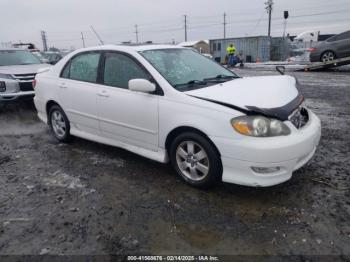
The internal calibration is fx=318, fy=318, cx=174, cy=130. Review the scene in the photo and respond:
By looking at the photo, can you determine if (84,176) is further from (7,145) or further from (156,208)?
(7,145)

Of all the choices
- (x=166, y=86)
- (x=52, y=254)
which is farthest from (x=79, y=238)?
(x=166, y=86)

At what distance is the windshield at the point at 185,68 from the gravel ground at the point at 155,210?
1.18 metres

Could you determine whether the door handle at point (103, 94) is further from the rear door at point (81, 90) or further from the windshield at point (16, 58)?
the windshield at point (16, 58)

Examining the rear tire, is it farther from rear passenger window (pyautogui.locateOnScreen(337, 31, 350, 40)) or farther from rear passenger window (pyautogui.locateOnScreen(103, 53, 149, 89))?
rear passenger window (pyautogui.locateOnScreen(103, 53, 149, 89))

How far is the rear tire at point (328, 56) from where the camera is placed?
15.4 metres

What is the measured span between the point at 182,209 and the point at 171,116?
1014mm

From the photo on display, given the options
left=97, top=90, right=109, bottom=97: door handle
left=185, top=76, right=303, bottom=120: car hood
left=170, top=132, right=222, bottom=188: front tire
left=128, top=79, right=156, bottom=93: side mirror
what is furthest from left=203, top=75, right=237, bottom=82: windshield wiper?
left=97, top=90, right=109, bottom=97: door handle

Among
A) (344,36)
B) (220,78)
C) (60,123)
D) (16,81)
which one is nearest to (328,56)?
(344,36)

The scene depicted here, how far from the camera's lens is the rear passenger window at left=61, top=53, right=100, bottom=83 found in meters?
4.55

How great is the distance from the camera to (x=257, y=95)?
337cm

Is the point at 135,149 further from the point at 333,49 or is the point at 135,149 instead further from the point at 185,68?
the point at 333,49

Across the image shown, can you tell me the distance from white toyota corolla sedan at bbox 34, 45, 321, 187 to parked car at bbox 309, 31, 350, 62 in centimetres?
1271

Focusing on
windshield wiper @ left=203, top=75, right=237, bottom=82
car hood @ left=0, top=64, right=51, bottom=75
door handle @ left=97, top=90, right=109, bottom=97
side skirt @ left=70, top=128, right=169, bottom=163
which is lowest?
side skirt @ left=70, top=128, right=169, bottom=163

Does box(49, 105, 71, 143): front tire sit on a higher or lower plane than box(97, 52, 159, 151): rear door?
lower
